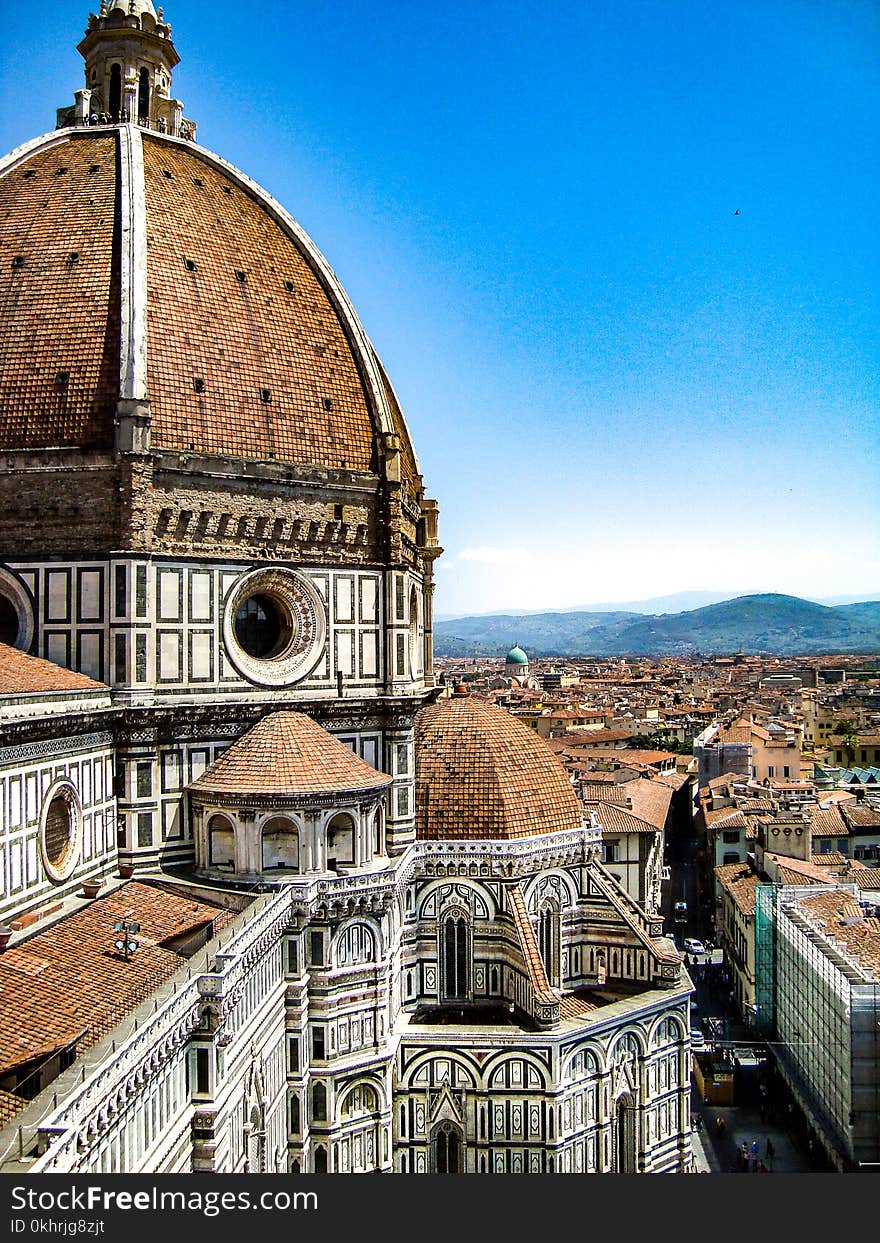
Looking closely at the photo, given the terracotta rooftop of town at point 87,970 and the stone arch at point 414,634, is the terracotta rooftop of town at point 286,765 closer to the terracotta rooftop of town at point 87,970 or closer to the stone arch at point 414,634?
the terracotta rooftop of town at point 87,970

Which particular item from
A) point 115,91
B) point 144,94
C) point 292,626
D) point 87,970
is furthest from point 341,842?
point 115,91

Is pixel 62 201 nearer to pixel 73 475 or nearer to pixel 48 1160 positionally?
pixel 73 475

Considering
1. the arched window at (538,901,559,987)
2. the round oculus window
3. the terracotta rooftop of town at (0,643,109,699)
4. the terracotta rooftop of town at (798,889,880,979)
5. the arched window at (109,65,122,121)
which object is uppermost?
the arched window at (109,65,122,121)

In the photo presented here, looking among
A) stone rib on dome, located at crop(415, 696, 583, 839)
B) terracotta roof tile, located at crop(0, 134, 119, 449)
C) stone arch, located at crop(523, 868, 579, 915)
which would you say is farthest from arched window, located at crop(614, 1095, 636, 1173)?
terracotta roof tile, located at crop(0, 134, 119, 449)

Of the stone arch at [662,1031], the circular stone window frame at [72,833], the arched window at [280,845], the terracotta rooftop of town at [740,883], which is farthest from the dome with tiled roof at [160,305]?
the terracotta rooftop of town at [740,883]

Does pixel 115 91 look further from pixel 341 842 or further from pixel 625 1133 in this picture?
pixel 625 1133

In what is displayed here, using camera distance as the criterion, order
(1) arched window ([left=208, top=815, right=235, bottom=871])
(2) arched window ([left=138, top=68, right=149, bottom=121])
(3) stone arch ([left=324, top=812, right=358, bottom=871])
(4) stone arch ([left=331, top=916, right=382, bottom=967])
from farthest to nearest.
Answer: (2) arched window ([left=138, top=68, right=149, bottom=121]), (3) stone arch ([left=324, top=812, right=358, bottom=871]), (1) arched window ([left=208, top=815, right=235, bottom=871]), (4) stone arch ([left=331, top=916, right=382, bottom=967])

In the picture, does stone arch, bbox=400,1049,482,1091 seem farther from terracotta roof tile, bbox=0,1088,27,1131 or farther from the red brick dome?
the red brick dome
